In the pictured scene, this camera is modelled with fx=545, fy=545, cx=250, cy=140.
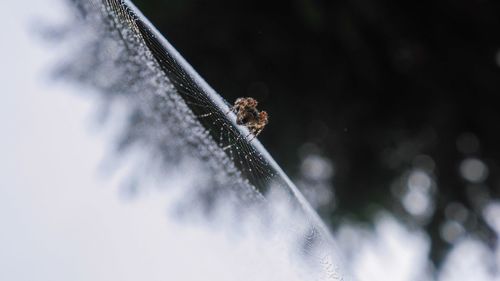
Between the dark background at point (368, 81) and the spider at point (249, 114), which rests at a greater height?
the spider at point (249, 114)

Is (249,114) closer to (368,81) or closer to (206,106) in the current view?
(206,106)

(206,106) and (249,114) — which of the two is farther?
(249,114)

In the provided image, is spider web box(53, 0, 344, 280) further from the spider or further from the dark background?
the dark background

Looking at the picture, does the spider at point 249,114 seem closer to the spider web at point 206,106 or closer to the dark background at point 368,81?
the spider web at point 206,106

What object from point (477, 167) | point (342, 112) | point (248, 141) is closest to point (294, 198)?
point (248, 141)

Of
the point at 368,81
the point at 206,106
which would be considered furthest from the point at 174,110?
the point at 368,81

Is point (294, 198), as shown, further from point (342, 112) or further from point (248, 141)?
point (342, 112)

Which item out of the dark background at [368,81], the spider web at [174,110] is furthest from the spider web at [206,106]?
the dark background at [368,81]
